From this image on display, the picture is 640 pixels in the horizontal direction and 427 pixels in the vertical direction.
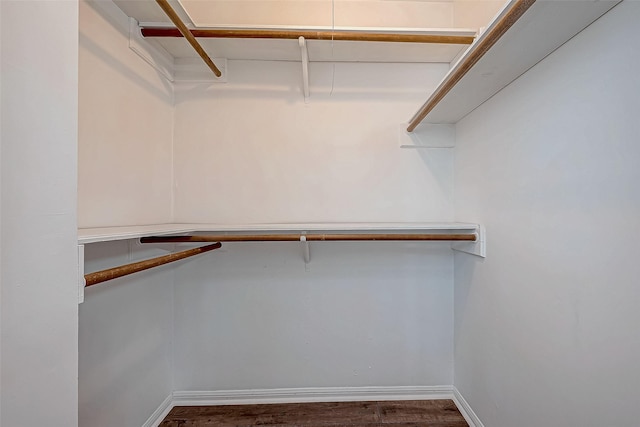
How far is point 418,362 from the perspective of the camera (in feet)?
5.97

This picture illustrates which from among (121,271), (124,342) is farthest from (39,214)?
(124,342)

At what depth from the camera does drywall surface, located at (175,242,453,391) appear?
1.79 meters

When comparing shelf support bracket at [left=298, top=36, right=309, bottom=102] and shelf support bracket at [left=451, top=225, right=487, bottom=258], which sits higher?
shelf support bracket at [left=298, top=36, right=309, bottom=102]

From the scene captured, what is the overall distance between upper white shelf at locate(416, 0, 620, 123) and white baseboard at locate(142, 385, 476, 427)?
1769 mm

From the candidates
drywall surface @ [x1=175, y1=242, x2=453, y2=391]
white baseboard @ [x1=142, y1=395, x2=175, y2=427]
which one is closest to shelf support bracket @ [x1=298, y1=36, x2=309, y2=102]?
drywall surface @ [x1=175, y1=242, x2=453, y2=391]

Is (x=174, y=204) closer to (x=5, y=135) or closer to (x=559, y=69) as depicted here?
(x=5, y=135)

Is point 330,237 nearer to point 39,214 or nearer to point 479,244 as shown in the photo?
point 479,244

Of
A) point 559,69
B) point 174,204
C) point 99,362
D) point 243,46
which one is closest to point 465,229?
point 559,69

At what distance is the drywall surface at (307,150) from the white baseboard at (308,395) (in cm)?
110

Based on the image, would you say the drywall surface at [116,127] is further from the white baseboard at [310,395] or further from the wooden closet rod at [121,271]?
the white baseboard at [310,395]

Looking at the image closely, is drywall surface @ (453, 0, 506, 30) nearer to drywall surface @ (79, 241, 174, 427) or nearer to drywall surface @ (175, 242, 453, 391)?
drywall surface @ (175, 242, 453, 391)

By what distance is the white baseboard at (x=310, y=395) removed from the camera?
1.78m

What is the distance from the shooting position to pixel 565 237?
0.95m

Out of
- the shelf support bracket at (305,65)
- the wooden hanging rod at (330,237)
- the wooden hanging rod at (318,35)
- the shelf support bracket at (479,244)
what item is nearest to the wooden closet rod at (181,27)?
the wooden hanging rod at (318,35)
